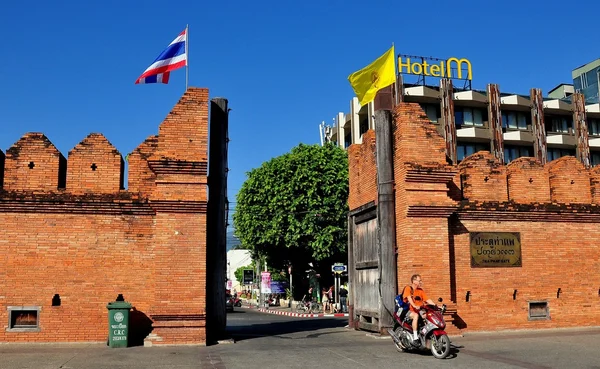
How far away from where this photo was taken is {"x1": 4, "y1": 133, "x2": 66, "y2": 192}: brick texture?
12.8 meters

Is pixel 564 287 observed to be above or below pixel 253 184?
below

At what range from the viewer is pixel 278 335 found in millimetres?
15219

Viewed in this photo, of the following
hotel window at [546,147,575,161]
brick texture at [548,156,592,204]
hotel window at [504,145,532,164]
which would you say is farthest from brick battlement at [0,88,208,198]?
hotel window at [546,147,575,161]

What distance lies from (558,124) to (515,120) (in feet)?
15.2

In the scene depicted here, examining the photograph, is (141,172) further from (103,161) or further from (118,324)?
(118,324)

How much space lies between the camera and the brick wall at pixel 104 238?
1241 centimetres

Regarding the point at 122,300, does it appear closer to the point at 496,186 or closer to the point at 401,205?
the point at 401,205

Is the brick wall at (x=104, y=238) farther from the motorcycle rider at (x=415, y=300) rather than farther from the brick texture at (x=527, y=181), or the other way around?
the brick texture at (x=527, y=181)

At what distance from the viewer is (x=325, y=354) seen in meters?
11.2

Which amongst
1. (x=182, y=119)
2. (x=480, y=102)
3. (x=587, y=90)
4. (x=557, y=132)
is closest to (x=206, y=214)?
(x=182, y=119)

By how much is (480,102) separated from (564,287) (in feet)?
116

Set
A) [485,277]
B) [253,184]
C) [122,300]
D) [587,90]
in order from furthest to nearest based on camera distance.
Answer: [587,90] → [253,184] → [485,277] → [122,300]

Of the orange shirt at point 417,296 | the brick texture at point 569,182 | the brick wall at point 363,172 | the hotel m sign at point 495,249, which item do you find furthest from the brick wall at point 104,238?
the brick texture at point 569,182

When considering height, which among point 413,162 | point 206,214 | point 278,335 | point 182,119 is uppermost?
point 182,119
